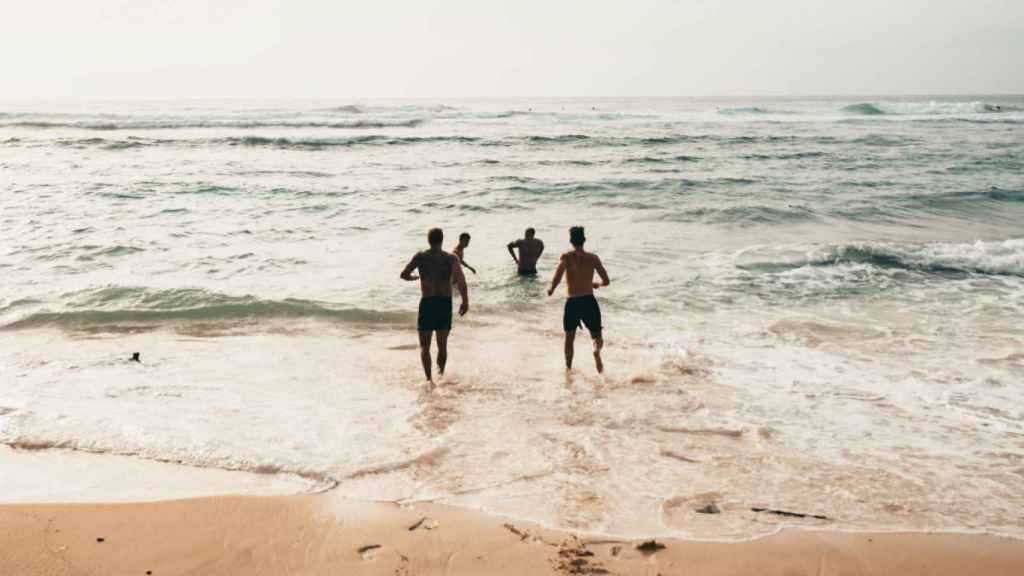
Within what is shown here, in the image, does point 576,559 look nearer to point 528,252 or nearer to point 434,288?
point 434,288

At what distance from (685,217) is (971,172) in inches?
574

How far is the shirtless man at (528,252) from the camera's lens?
11711 millimetres

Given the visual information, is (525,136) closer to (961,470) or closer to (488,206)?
(488,206)

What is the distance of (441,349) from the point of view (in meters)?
7.62

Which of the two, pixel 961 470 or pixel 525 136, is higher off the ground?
pixel 525 136

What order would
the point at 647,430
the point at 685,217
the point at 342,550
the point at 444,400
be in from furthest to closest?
1. the point at 685,217
2. the point at 444,400
3. the point at 647,430
4. the point at 342,550

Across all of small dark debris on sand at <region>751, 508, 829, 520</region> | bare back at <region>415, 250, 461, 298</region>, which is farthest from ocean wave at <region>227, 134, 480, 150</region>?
small dark debris on sand at <region>751, 508, 829, 520</region>

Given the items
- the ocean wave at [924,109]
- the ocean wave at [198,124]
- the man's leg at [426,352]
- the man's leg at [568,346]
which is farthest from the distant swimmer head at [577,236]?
the ocean wave at [924,109]

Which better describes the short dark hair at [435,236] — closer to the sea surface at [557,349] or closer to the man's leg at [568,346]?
the sea surface at [557,349]

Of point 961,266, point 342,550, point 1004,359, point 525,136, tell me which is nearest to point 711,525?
point 342,550

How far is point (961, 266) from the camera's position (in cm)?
1245

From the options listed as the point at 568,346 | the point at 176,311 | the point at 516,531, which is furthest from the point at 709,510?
the point at 176,311

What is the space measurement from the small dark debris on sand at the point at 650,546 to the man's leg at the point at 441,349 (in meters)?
A: 3.79

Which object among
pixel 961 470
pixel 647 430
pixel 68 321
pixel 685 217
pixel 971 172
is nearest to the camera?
pixel 961 470
